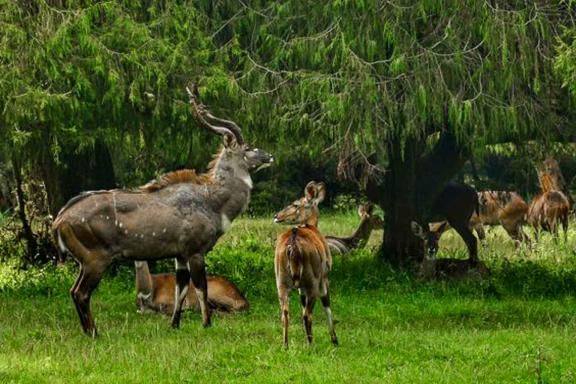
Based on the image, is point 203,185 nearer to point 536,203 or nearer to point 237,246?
point 237,246

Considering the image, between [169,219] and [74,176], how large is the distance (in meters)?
5.30

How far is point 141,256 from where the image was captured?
1291cm

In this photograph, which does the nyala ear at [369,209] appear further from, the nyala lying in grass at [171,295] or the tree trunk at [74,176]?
the nyala lying in grass at [171,295]

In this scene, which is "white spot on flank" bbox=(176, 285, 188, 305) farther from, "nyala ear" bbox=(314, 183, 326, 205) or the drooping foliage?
the drooping foliage

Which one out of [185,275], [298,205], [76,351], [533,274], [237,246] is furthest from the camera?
[237,246]

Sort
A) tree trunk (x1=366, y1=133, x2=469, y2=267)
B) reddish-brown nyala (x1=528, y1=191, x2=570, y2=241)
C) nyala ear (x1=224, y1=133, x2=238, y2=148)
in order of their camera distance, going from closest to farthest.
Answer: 1. nyala ear (x1=224, y1=133, x2=238, y2=148)
2. tree trunk (x1=366, y1=133, x2=469, y2=267)
3. reddish-brown nyala (x1=528, y1=191, x2=570, y2=241)

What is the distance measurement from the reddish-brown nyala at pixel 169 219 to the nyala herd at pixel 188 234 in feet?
0.04

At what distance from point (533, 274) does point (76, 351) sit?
7.87 metres

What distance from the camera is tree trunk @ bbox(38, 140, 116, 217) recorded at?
58.5ft

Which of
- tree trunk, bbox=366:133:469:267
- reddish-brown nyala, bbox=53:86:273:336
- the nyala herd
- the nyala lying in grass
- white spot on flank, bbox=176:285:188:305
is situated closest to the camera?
the nyala herd

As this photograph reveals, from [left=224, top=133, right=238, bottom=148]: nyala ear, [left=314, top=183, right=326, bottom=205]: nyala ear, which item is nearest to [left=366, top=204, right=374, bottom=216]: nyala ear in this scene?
[left=224, top=133, right=238, bottom=148]: nyala ear

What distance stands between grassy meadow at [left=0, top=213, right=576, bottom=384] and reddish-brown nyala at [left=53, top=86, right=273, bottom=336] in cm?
63

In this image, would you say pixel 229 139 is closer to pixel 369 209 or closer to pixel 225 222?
pixel 225 222

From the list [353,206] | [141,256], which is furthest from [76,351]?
[353,206]
